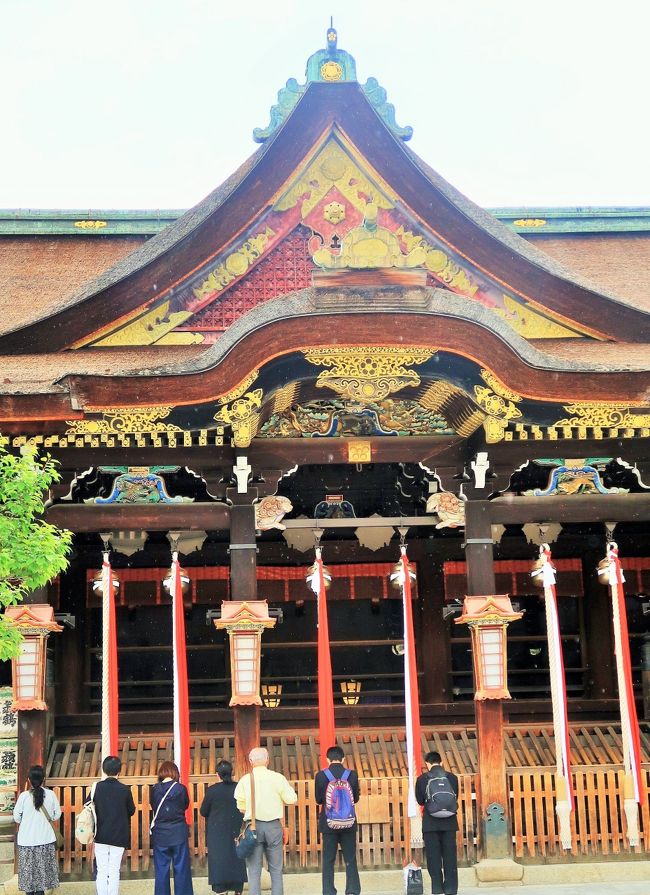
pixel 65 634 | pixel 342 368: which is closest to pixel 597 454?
pixel 342 368

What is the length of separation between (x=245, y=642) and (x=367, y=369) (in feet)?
10.3

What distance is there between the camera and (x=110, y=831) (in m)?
9.89

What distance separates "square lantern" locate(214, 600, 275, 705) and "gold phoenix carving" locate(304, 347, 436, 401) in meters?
2.45

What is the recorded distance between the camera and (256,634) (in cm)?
1190

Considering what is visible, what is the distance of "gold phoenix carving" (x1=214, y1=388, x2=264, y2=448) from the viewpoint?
11555mm

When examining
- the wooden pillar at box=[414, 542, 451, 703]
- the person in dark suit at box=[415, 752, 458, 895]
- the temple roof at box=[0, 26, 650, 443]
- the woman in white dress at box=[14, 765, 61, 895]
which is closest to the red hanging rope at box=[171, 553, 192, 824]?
the woman in white dress at box=[14, 765, 61, 895]

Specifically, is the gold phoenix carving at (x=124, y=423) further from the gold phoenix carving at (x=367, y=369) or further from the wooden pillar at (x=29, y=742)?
the wooden pillar at (x=29, y=742)

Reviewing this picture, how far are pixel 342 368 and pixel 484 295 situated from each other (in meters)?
2.58

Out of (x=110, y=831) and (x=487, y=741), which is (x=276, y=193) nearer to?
(x=487, y=741)

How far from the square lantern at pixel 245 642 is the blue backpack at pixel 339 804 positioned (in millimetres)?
2002

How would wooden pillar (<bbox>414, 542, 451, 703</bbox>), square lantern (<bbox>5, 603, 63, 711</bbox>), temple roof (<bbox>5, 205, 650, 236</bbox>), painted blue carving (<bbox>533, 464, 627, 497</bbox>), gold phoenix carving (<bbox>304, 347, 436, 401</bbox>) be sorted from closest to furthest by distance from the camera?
gold phoenix carving (<bbox>304, 347, 436, 401</bbox>) < square lantern (<bbox>5, 603, 63, 711</bbox>) < painted blue carving (<bbox>533, 464, 627, 497</bbox>) < wooden pillar (<bbox>414, 542, 451, 703</bbox>) < temple roof (<bbox>5, 205, 650, 236</bbox>)

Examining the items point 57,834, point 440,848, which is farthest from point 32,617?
point 440,848

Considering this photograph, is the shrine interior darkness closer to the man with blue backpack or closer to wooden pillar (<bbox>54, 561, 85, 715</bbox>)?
wooden pillar (<bbox>54, 561, 85, 715</bbox>)

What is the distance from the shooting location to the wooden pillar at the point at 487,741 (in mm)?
11633
